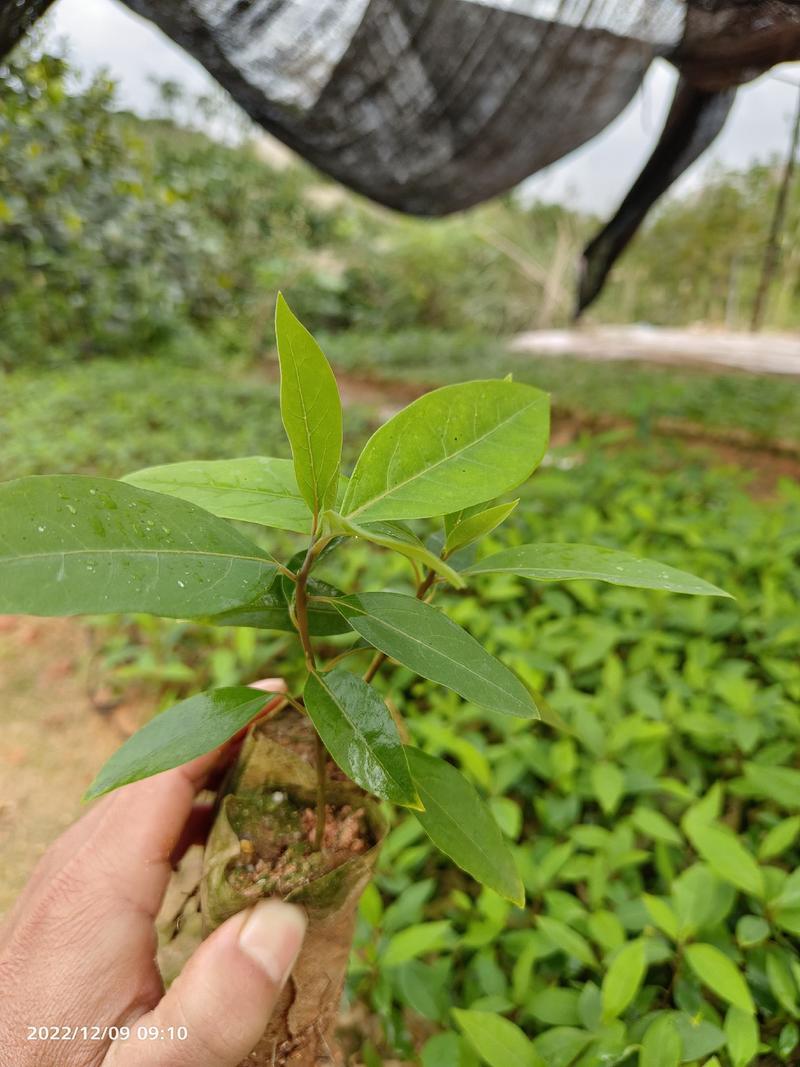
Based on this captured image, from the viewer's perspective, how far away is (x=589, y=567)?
0.52 metres

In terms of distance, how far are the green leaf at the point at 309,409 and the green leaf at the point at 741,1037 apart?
84 cm

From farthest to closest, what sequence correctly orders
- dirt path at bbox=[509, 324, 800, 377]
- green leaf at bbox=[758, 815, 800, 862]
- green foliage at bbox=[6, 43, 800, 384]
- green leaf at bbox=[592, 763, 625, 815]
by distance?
dirt path at bbox=[509, 324, 800, 377] < green foliage at bbox=[6, 43, 800, 384] < green leaf at bbox=[592, 763, 625, 815] < green leaf at bbox=[758, 815, 800, 862]

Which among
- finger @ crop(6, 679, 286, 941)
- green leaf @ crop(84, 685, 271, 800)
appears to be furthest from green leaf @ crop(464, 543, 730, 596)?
finger @ crop(6, 679, 286, 941)

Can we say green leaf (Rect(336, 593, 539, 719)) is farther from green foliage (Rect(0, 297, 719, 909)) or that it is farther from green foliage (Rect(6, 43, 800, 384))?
green foliage (Rect(6, 43, 800, 384))

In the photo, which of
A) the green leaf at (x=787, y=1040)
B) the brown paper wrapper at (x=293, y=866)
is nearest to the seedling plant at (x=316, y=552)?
the brown paper wrapper at (x=293, y=866)

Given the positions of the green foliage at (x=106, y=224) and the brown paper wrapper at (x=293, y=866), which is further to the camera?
the green foliage at (x=106, y=224)

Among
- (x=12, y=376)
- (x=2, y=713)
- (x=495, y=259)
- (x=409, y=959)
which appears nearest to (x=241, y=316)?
(x=12, y=376)

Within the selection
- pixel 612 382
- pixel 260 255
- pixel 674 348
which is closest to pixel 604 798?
pixel 612 382

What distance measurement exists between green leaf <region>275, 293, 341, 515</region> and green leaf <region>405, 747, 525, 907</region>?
0.29m

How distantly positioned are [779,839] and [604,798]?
26 centimetres

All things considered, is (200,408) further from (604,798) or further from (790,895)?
(790,895)

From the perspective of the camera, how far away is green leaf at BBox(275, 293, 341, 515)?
422 millimetres

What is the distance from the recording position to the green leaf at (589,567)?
0.49 m

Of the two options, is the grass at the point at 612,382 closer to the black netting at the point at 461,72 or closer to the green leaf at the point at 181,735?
the black netting at the point at 461,72
